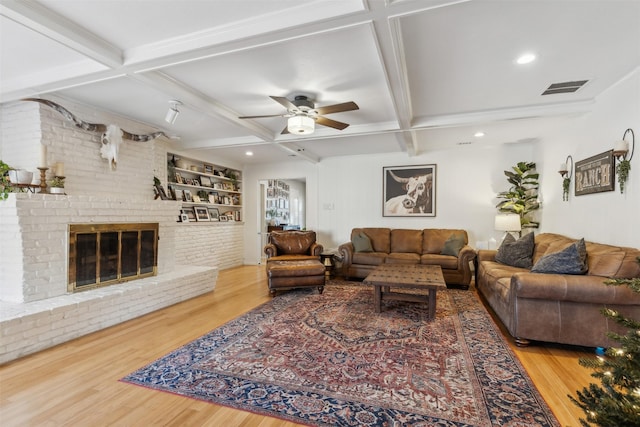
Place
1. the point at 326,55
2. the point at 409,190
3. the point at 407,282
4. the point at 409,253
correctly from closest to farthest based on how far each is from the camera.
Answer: the point at 326,55 < the point at 407,282 < the point at 409,253 < the point at 409,190

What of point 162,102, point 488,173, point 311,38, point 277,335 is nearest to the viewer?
point 311,38

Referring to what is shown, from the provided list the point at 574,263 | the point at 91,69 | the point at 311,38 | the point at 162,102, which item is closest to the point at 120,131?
the point at 162,102

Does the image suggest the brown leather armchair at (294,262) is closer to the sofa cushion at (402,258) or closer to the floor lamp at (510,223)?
the sofa cushion at (402,258)

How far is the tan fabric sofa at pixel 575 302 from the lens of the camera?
2.35m

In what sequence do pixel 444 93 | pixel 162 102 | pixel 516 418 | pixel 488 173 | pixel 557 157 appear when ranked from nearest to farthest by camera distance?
pixel 516 418 → pixel 444 93 → pixel 162 102 → pixel 557 157 → pixel 488 173

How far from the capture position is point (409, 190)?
579 cm

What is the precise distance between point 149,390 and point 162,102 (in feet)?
9.43

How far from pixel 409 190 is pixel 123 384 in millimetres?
5138

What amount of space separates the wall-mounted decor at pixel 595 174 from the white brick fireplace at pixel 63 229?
4.94m

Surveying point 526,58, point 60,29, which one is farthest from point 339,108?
point 60,29

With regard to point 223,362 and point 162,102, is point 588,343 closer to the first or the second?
point 223,362

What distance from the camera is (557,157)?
13.7ft

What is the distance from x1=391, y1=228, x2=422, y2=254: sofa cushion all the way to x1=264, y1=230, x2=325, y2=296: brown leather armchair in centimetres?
143

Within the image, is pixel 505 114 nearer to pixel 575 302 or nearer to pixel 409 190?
pixel 575 302
